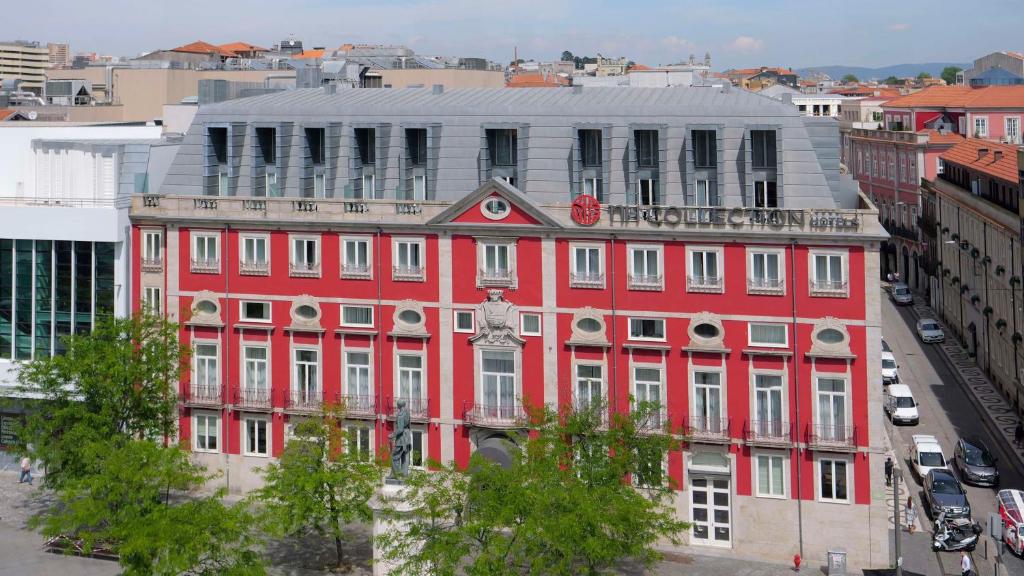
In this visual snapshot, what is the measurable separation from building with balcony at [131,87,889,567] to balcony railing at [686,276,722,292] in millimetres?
97

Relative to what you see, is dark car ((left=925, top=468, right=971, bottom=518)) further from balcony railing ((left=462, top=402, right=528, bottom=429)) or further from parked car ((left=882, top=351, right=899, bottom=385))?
balcony railing ((left=462, top=402, right=528, bottom=429))

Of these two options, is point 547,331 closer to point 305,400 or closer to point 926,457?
point 305,400

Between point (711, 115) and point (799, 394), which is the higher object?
point (711, 115)

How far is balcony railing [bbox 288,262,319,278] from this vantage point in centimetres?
6700

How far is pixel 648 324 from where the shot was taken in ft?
205

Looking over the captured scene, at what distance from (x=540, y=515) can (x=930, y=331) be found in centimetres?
6415

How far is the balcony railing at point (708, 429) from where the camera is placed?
61.0 metres

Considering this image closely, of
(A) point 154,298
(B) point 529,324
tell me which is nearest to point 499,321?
(B) point 529,324

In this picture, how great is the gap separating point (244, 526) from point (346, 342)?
17.7 m

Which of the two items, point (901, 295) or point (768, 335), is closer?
point (768, 335)

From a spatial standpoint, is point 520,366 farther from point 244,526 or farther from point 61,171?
point 61,171

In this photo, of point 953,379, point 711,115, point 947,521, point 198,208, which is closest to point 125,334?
point 198,208

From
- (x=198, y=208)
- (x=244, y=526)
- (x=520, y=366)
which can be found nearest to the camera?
(x=244, y=526)

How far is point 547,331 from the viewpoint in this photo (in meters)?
63.6
